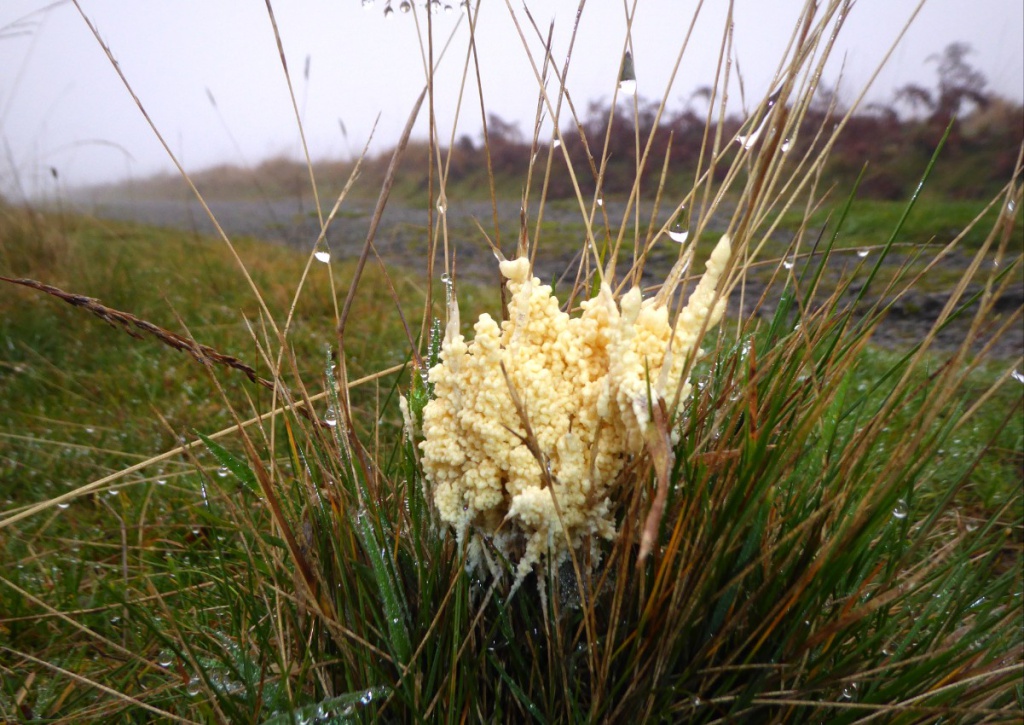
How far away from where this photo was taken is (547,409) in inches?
34.5

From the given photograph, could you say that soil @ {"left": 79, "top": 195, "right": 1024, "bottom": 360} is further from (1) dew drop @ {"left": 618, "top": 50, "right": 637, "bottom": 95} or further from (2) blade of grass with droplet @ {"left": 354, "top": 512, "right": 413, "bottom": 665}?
(2) blade of grass with droplet @ {"left": 354, "top": 512, "right": 413, "bottom": 665}

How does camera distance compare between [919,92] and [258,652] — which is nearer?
[258,652]

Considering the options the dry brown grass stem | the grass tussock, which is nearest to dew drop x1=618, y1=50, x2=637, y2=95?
the grass tussock

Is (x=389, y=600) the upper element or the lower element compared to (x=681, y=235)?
lower

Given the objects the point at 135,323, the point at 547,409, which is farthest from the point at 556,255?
the point at 547,409

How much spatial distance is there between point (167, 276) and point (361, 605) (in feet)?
14.9

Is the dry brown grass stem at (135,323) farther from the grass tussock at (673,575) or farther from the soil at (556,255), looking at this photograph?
the soil at (556,255)

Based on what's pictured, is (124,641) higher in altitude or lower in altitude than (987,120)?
lower

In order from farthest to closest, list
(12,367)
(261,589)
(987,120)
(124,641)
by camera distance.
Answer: (987,120) < (12,367) < (124,641) < (261,589)

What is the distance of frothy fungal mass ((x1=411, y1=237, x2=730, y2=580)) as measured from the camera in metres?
0.83

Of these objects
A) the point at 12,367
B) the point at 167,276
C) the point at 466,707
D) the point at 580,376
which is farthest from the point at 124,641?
the point at 167,276

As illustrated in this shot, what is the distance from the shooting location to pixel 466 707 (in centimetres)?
89

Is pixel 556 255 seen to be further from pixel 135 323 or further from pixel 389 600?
pixel 389 600

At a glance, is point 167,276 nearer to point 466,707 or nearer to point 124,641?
point 124,641
